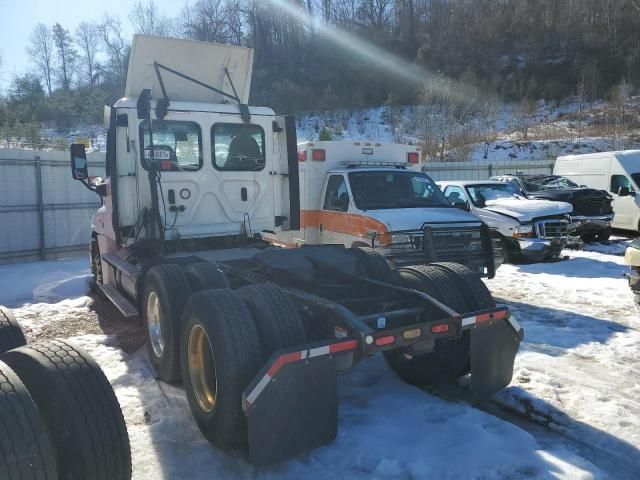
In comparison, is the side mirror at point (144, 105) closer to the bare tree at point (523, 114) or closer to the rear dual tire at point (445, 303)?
the rear dual tire at point (445, 303)

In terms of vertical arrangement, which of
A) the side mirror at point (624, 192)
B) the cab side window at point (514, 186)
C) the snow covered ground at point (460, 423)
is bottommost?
the snow covered ground at point (460, 423)

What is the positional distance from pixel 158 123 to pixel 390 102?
44958mm

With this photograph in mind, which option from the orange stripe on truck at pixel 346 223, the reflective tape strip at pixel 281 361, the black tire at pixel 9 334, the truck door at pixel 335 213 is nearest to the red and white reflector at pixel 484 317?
the reflective tape strip at pixel 281 361

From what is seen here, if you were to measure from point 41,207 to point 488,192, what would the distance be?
10524 millimetres

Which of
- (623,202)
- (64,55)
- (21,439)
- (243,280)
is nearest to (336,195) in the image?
(243,280)

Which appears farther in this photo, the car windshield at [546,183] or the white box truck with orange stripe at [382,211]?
the car windshield at [546,183]

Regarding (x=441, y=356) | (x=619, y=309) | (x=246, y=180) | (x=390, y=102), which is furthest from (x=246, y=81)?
(x=390, y=102)

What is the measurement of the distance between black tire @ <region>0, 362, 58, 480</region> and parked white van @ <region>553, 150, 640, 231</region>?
51.0ft

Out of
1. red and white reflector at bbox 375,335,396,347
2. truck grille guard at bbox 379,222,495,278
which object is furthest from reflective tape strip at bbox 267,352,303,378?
truck grille guard at bbox 379,222,495,278

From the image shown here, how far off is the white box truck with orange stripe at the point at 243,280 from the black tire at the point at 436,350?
0.04ft

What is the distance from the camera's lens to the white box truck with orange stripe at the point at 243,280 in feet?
11.4

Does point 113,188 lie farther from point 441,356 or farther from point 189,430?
point 441,356

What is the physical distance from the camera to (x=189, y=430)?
13.5 feet

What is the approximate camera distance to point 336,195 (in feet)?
29.6
